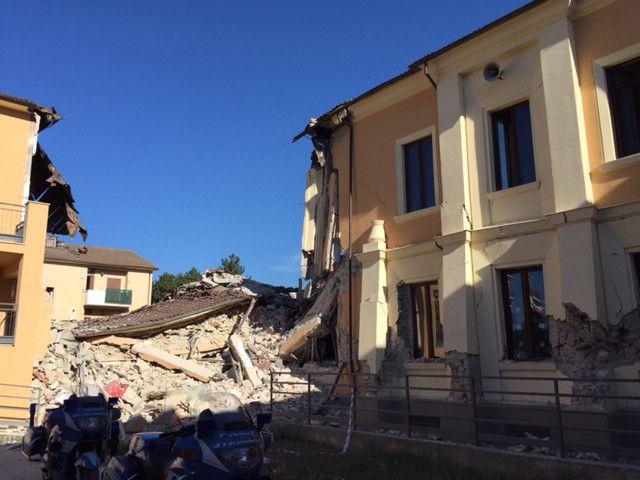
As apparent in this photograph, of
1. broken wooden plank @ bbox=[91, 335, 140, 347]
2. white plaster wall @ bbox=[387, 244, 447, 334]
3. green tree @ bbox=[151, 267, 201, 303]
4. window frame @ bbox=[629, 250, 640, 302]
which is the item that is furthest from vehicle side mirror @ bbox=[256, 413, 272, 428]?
green tree @ bbox=[151, 267, 201, 303]

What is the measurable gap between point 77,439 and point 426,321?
705cm

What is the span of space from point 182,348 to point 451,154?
977cm

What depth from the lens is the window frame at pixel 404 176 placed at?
1145 centimetres

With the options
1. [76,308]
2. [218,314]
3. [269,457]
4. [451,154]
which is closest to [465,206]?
[451,154]

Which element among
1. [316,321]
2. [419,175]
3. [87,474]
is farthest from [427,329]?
[87,474]

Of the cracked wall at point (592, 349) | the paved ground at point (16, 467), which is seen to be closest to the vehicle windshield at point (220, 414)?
the paved ground at point (16, 467)

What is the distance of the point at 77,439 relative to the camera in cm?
628

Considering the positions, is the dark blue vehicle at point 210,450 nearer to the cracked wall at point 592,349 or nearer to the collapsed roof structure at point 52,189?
the cracked wall at point 592,349

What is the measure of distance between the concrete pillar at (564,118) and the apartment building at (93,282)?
3284 cm

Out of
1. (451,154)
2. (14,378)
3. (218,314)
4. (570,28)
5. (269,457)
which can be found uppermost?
(570,28)

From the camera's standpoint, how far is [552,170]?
9.26 metres

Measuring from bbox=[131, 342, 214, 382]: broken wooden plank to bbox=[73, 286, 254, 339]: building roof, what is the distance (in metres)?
0.69

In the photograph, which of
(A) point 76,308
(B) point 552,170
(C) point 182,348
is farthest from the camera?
(A) point 76,308

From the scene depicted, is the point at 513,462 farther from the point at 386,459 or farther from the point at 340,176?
the point at 340,176
